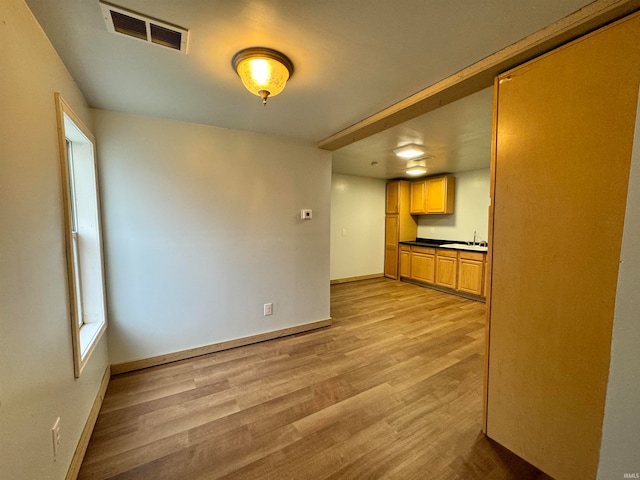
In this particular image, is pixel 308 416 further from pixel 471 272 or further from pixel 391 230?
pixel 391 230

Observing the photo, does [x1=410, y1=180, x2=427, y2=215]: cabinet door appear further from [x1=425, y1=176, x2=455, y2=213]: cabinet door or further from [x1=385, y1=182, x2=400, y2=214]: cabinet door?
[x1=385, y1=182, x2=400, y2=214]: cabinet door

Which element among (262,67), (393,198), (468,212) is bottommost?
(468,212)

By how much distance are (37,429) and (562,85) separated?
9.08ft

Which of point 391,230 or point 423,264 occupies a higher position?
point 391,230

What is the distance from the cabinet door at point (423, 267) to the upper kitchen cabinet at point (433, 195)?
37.4 inches

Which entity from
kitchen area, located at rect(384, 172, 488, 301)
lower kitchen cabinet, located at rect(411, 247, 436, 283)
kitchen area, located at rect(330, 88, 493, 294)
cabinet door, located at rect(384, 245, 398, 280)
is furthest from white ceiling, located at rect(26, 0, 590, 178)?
cabinet door, located at rect(384, 245, 398, 280)

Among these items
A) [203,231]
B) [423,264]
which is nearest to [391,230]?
[423,264]

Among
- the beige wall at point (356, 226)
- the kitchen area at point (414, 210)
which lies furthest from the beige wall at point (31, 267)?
the beige wall at point (356, 226)

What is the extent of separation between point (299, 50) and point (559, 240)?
65.6 inches

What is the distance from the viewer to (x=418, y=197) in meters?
5.57

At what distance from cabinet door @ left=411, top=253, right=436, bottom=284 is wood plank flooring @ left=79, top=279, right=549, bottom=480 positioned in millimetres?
2138

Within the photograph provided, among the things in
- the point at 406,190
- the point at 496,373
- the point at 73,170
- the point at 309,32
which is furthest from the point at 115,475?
the point at 406,190

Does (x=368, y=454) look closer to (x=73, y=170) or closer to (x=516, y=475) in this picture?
(x=516, y=475)

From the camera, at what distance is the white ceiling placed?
1.12 metres
